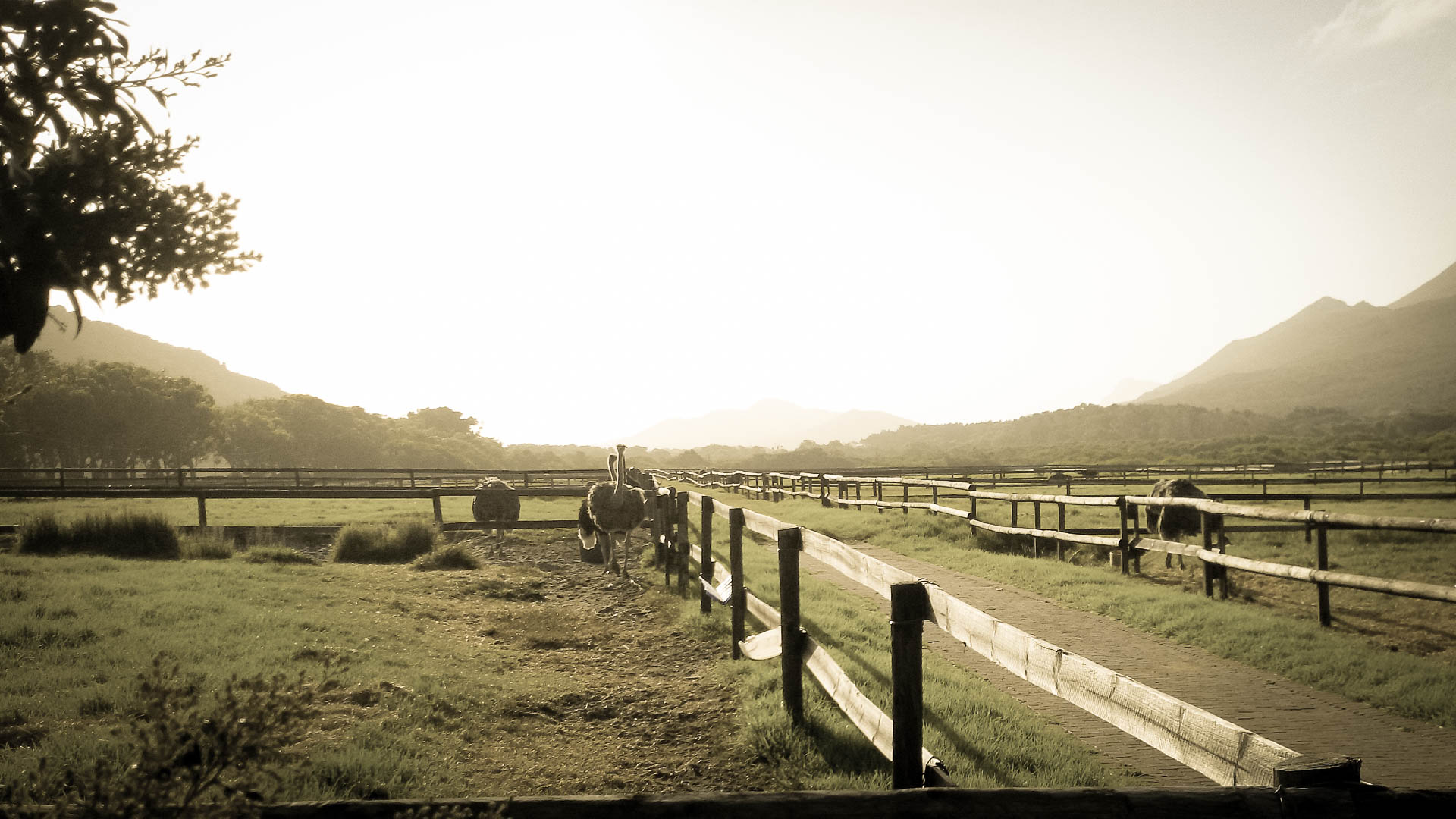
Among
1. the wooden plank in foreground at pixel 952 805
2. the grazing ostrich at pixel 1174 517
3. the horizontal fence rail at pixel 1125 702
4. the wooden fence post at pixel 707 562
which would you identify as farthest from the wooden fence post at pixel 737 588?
the grazing ostrich at pixel 1174 517

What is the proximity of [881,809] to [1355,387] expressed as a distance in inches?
8975

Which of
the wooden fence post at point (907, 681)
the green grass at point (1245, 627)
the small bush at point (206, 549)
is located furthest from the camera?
the small bush at point (206, 549)

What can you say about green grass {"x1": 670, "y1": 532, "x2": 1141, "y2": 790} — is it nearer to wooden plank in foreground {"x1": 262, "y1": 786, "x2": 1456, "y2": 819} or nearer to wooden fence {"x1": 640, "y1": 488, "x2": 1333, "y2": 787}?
wooden fence {"x1": 640, "y1": 488, "x2": 1333, "y2": 787}

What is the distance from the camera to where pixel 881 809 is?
262 centimetres

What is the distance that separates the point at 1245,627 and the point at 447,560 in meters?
11.7

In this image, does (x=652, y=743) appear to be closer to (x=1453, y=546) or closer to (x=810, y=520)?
(x=810, y=520)

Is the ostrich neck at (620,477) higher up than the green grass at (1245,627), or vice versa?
the ostrich neck at (620,477)

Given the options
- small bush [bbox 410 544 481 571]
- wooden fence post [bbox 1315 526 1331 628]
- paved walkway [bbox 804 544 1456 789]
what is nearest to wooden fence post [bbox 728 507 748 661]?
paved walkway [bbox 804 544 1456 789]

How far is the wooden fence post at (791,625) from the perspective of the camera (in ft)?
17.3

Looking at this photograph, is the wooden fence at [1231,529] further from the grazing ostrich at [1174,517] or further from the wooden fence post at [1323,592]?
the grazing ostrich at [1174,517]

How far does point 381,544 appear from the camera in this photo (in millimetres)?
14594

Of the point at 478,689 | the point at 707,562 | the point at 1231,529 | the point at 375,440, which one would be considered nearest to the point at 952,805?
the point at 478,689

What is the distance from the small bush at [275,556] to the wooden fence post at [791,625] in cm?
1044

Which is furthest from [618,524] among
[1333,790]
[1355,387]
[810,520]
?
[1355,387]
